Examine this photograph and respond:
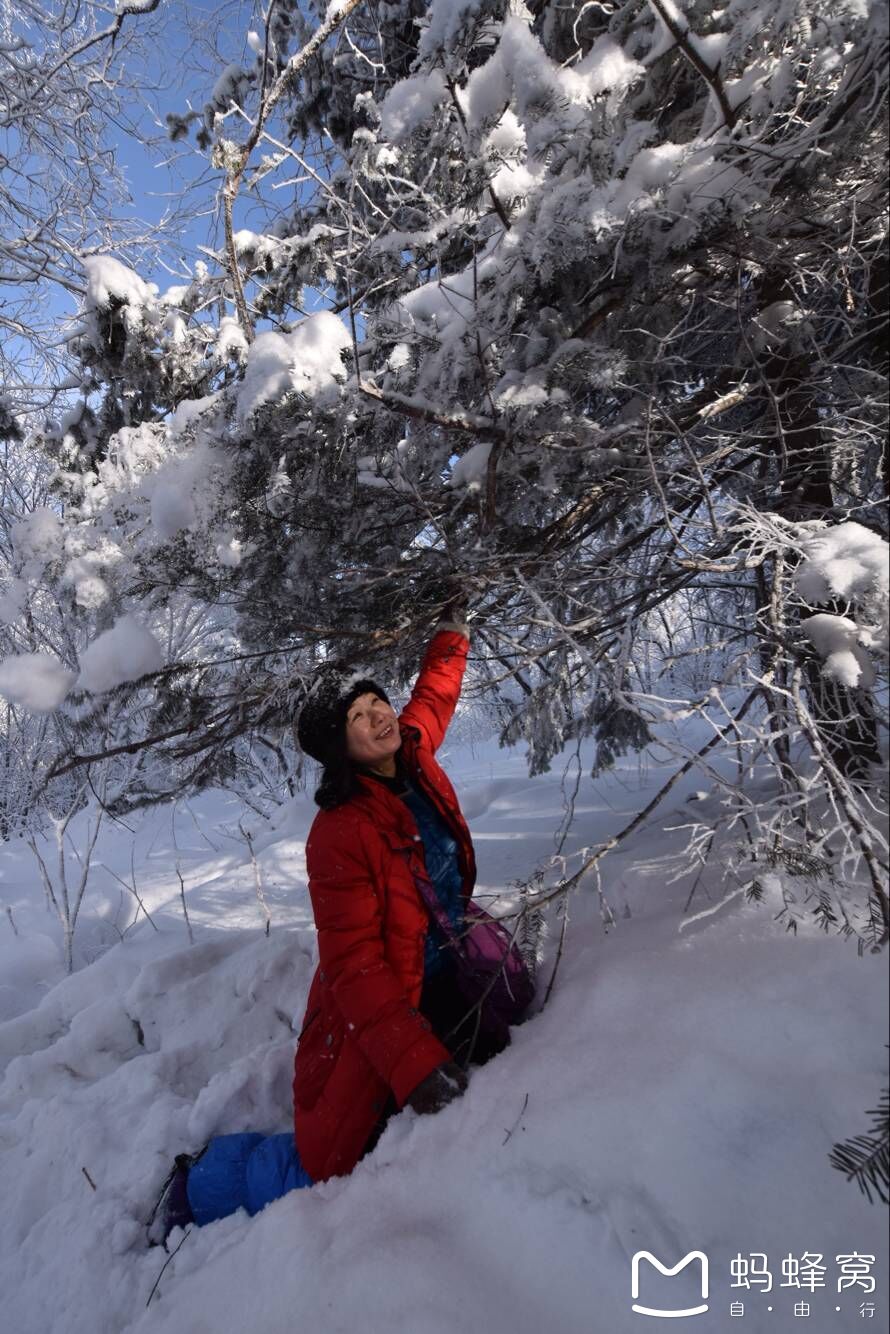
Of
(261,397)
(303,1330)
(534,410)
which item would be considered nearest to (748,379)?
(534,410)

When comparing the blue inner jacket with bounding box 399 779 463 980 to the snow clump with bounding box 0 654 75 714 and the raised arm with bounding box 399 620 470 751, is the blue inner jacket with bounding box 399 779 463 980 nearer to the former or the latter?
the raised arm with bounding box 399 620 470 751

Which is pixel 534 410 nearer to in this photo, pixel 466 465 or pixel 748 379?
pixel 466 465

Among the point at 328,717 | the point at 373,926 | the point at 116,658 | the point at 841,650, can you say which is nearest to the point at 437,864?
the point at 373,926

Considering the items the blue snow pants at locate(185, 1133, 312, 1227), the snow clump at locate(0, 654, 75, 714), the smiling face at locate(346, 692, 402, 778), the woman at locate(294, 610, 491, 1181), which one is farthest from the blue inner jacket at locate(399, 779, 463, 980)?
the snow clump at locate(0, 654, 75, 714)

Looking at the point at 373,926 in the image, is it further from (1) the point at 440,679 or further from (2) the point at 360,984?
(1) the point at 440,679

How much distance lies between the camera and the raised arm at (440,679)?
2.38 meters

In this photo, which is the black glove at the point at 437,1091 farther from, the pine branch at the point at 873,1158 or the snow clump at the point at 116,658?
the snow clump at the point at 116,658

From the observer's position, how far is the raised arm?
93.6 inches

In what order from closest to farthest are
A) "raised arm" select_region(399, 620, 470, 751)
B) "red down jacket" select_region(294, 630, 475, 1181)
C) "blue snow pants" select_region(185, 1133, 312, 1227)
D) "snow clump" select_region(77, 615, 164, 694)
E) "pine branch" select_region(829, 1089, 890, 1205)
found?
"pine branch" select_region(829, 1089, 890, 1205) → "red down jacket" select_region(294, 630, 475, 1181) → "blue snow pants" select_region(185, 1133, 312, 1227) → "snow clump" select_region(77, 615, 164, 694) → "raised arm" select_region(399, 620, 470, 751)

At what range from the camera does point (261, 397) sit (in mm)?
1727

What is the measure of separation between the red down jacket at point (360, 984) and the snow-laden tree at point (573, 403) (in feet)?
1.92

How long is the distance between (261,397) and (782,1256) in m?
2.09

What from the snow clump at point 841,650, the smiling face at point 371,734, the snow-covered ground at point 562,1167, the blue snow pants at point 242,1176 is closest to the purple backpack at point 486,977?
the snow-covered ground at point 562,1167

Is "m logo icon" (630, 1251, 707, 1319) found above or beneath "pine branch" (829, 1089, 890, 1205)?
beneath
